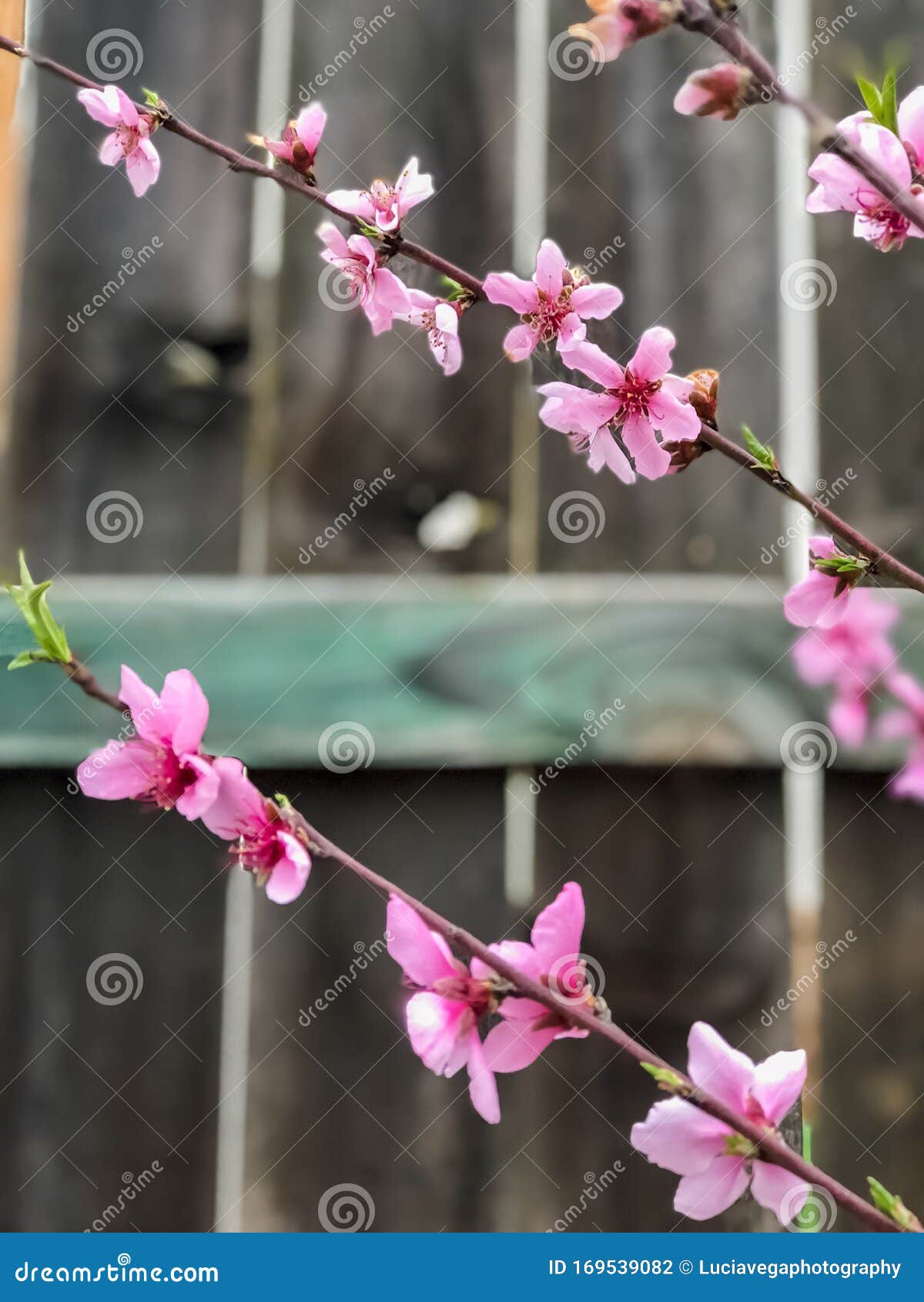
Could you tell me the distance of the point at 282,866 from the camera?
441 millimetres

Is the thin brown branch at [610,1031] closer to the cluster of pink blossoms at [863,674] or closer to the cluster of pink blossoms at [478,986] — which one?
the cluster of pink blossoms at [478,986]

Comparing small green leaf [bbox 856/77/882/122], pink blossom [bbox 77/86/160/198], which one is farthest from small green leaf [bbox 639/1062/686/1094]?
pink blossom [bbox 77/86/160/198]

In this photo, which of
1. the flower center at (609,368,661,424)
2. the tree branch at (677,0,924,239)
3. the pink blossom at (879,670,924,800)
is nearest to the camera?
the tree branch at (677,0,924,239)

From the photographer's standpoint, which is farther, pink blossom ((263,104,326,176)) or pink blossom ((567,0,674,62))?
pink blossom ((263,104,326,176))

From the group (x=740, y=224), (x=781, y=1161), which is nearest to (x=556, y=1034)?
(x=781, y=1161)

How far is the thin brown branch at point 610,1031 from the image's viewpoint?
39 cm

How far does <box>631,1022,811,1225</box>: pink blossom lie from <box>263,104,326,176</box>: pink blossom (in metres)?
0.44

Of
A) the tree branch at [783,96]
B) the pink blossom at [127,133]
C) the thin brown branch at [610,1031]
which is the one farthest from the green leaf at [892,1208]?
the pink blossom at [127,133]

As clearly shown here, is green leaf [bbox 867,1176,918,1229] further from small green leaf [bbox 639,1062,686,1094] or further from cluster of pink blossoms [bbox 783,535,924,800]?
cluster of pink blossoms [bbox 783,535,924,800]

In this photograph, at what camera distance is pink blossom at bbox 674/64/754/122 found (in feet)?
1.25

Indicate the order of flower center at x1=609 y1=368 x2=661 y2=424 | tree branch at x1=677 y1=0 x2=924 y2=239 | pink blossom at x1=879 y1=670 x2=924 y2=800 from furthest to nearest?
pink blossom at x1=879 y1=670 x2=924 y2=800, flower center at x1=609 y1=368 x2=661 y2=424, tree branch at x1=677 y1=0 x2=924 y2=239

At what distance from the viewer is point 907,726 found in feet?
2.58

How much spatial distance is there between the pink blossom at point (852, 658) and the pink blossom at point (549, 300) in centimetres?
39

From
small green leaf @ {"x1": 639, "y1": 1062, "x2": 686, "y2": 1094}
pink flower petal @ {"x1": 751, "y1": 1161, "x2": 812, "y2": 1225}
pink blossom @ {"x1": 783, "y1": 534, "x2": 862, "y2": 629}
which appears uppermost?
pink blossom @ {"x1": 783, "y1": 534, "x2": 862, "y2": 629}
